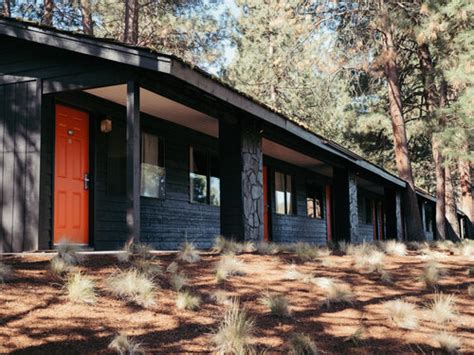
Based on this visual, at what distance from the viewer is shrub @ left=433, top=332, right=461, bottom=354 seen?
4316mm

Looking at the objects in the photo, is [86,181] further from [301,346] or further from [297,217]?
[297,217]

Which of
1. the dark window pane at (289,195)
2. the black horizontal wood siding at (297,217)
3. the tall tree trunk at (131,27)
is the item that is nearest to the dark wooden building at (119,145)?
the black horizontal wood siding at (297,217)

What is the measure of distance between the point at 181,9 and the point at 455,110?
1050 centimetres

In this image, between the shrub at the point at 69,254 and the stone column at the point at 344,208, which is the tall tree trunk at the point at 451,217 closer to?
the stone column at the point at 344,208

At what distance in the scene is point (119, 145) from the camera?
979cm

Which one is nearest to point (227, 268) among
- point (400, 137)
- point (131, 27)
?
point (400, 137)

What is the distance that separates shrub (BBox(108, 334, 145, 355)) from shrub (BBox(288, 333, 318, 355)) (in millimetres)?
1115

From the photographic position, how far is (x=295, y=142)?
1292cm

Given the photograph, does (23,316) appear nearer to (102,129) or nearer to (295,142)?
(102,129)

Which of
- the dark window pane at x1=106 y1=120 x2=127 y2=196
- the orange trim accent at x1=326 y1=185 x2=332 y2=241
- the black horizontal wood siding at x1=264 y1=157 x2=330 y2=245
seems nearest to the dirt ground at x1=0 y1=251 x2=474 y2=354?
the dark window pane at x1=106 y1=120 x2=127 y2=196

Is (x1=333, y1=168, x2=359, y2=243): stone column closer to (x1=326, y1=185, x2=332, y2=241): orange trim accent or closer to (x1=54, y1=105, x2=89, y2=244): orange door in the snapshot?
(x1=326, y1=185, x2=332, y2=241): orange trim accent

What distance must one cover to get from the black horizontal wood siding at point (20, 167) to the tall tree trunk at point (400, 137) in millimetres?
11104

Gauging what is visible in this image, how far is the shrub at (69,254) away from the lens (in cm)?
591

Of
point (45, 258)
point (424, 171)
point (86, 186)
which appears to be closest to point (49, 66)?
point (86, 186)
